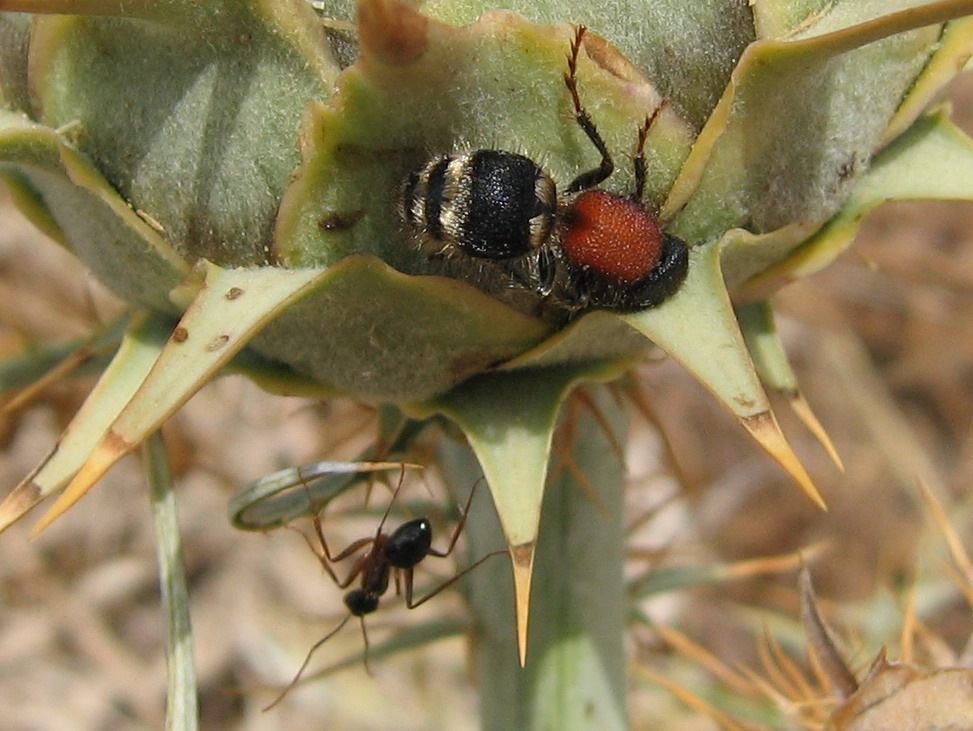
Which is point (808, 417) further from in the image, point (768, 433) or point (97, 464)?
point (97, 464)

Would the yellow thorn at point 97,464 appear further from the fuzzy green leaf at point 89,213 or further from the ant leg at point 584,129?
the ant leg at point 584,129

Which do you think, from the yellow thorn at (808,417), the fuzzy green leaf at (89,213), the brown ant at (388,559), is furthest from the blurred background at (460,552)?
the fuzzy green leaf at (89,213)

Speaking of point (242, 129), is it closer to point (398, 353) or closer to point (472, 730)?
point (398, 353)

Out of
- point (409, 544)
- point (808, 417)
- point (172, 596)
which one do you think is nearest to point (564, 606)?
point (409, 544)

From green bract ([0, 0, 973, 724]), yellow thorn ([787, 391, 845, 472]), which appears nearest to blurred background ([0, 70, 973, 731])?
yellow thorn ([787, 391, 845, 472])

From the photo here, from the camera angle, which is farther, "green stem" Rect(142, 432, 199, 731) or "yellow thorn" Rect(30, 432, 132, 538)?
"green stem" Rect(142, 432, 199, 731)

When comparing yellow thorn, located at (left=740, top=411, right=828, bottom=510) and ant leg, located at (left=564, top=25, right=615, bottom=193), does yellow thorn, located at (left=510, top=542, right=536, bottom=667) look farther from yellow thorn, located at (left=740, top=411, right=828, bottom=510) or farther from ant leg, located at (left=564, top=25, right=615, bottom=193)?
ant leg, located at (left=564, top=25, right=615, bottom=193)

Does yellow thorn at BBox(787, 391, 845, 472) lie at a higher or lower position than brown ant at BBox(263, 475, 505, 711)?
higher
